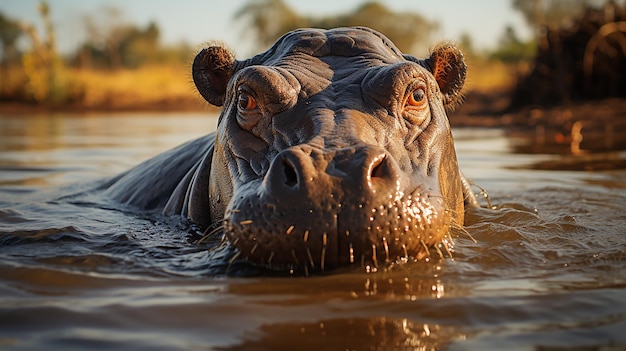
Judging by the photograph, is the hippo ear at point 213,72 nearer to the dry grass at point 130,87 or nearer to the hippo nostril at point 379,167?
the hippo nostril at point 379,167

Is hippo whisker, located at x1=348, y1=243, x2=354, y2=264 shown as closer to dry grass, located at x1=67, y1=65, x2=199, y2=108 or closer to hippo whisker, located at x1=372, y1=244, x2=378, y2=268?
hippo whisker, located at x1=372, y1=244, x2=378, y2=268

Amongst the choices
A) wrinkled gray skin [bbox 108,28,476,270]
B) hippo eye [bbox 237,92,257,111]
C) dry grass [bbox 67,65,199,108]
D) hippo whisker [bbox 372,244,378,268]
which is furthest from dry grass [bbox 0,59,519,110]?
hippo whisker [bbox 372,244,378,268]

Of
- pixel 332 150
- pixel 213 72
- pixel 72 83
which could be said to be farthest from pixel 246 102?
pixel 72 83

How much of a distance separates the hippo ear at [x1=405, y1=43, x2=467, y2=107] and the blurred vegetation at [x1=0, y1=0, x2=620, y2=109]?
1571mm

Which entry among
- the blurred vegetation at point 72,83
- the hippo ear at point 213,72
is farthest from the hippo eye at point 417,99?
the blurred vegetation at point 72,83

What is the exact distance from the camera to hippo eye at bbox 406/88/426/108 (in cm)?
412

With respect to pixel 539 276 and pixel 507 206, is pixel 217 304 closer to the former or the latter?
pixel 539 276

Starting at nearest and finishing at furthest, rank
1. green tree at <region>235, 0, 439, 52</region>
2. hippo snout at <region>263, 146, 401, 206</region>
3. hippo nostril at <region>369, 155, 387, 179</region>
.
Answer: hippo snout at <region>263, 146, 401, 206</region> → hippo nostril at <region>369, 155, 387, 179</region> → green tree at <region>235, 0, 439, 52</region>

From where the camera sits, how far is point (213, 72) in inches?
197

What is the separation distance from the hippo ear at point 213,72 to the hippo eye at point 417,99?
135cm

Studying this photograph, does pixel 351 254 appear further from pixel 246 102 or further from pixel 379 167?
pixel 246 102

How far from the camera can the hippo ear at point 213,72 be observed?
490 cm

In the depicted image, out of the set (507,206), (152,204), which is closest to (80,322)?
(152,204)

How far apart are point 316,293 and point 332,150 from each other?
23.8 inches
